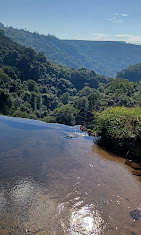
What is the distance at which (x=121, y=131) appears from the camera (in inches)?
378

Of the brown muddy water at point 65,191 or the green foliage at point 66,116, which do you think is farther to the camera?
the green foliage at point 66,116

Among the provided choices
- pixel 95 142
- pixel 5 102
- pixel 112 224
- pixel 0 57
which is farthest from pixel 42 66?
pixel 112 224

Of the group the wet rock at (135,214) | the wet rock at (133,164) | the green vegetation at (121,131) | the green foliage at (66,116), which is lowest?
the green foliage at (66,116)

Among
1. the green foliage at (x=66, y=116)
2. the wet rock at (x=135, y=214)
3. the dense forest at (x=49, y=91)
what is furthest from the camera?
the green foliage at (x=66, y=116)

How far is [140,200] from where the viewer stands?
6242 mm

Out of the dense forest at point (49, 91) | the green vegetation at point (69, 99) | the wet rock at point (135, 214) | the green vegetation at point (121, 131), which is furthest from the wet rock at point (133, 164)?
the dense forest at point (49, 91)

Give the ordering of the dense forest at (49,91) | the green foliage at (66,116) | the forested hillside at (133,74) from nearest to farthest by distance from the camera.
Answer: the dense forest at (49,91), the green foliage at (66,116), the forested hillside at (133,74)

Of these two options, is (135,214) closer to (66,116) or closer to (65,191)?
(65,191)

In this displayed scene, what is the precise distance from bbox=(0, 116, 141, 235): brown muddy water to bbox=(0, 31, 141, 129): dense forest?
1463 centimetres

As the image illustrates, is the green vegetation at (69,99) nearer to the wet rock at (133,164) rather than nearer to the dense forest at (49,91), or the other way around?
the dense forest at (49,91)

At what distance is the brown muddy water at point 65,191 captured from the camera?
507cm

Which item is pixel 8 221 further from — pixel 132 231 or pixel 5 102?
pixel 5 102

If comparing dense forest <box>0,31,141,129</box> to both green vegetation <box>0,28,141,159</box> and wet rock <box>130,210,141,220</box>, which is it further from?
wet rock <box>130,210,141,220</box>

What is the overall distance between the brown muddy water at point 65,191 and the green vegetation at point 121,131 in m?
0.60
